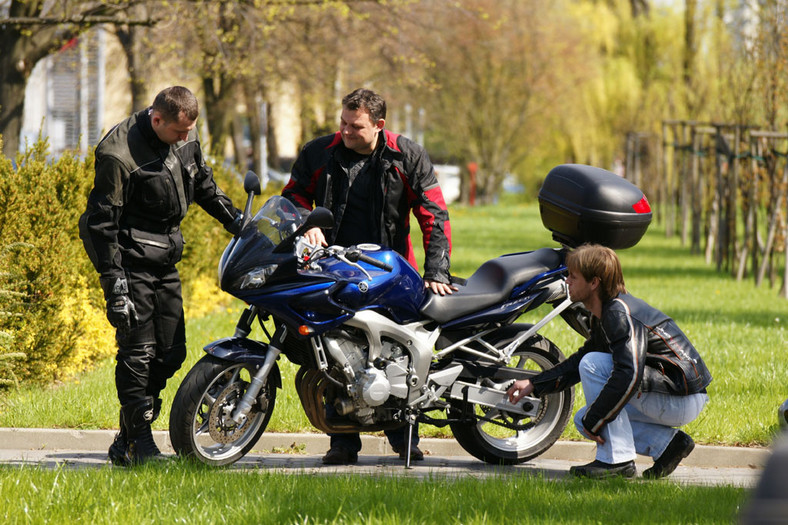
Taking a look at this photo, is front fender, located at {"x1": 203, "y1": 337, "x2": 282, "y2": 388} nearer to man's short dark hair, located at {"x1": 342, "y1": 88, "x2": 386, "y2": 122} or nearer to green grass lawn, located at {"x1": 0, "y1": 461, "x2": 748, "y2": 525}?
green grass lawn, located at {"x1": 0, "y1": 461, "x2": 748, "y2": 525}

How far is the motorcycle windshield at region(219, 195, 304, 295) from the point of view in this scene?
5.29 metres

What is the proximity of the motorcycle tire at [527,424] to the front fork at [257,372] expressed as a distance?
105 centimetres

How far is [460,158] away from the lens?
145 feet

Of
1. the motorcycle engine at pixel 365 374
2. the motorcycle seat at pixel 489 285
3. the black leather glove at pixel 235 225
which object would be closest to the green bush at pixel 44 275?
the black leather glove at pixel 235 225

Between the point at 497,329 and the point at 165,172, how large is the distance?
1931mm

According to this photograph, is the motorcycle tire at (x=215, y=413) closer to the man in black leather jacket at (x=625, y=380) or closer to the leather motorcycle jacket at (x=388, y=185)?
the leather motorcycle jacket at (x=388, y=185)

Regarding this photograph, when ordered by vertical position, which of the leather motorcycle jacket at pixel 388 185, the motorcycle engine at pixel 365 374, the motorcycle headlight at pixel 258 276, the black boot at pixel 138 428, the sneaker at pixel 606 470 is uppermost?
the leather motorcycle jacket at pixel 388 185

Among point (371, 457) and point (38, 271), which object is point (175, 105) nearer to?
point (371, 457)

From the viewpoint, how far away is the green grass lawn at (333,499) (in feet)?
14.3

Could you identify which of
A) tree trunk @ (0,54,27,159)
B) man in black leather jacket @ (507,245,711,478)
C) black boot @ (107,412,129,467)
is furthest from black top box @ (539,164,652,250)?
tree trunk @ (0,54,27,159)

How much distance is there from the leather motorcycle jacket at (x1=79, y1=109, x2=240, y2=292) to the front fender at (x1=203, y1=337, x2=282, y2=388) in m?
0.59

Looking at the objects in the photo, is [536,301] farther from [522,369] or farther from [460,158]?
[460,158]

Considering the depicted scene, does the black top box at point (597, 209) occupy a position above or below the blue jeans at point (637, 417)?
above

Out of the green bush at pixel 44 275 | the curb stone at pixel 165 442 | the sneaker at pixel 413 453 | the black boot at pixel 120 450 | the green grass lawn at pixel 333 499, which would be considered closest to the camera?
the green grass lawn at pixel 333 499
